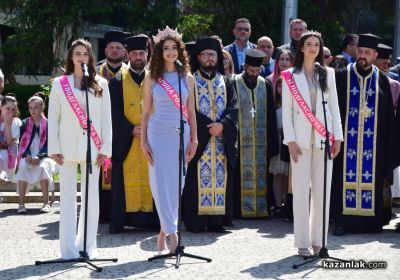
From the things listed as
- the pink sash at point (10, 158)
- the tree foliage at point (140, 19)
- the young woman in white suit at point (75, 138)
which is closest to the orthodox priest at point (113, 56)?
the pink sash at point (10, 158)

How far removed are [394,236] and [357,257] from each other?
1914 millimetres

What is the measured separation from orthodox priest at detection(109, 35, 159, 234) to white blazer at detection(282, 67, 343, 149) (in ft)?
8.76

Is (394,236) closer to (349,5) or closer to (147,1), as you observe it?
(147,1)

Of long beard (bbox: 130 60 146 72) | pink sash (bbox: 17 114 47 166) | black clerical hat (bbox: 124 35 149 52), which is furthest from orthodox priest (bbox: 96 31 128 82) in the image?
pink sash (bbox: 17 114 47 166)

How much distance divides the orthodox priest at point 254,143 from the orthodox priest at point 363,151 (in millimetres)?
1426

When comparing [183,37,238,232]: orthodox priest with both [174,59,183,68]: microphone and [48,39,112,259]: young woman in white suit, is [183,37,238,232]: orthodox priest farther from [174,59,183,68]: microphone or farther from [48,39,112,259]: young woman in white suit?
[48,39,112,259]: young woman in white suit

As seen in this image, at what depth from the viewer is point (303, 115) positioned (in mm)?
10773

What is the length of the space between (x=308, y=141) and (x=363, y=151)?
2.54 m

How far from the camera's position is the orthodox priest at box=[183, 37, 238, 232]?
42.3 feet

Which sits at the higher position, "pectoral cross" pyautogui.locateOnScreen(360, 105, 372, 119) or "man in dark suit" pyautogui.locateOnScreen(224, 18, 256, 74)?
"man in dark suit" pyautogui.locateOnScreen(224, 18, 256, 74)

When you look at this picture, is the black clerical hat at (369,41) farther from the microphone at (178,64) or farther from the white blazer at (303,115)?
the microphone at (178,64)

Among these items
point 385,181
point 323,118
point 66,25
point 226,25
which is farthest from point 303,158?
point 226,25

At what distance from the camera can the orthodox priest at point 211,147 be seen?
12.9 metres

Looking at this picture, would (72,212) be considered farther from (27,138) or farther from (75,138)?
(27,138)
